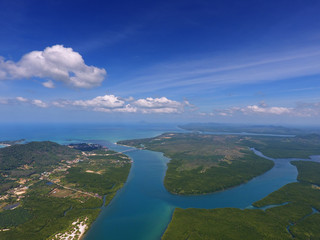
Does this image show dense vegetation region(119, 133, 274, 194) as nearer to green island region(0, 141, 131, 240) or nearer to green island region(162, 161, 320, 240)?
green island region(162, 161, 320, 240)

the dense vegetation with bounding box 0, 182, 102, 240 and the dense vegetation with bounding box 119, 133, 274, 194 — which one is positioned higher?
the dense vegetation with bounding box 119, 133, 274, 194

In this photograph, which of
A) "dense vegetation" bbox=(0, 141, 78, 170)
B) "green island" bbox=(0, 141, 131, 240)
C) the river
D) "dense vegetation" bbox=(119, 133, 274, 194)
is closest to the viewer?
"green island" bbox=(0, 141, 131, 240)

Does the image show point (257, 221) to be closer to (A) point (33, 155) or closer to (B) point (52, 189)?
(B) point (52, 189)

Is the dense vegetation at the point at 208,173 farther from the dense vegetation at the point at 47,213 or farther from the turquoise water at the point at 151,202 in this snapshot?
the dense vegetation at the point at 47,213

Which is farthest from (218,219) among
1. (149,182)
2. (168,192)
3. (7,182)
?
(7,182)

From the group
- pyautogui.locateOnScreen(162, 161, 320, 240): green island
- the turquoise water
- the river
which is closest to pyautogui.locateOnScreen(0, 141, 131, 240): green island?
the river

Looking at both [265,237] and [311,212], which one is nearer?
[265,237]

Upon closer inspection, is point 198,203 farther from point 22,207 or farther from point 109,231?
point 22,207

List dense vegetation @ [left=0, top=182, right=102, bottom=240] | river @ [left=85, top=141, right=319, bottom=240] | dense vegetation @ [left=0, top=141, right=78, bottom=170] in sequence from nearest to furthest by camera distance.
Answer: dense vegetation @ [left=0, top=182, right=102, bottom=240]
river @ [left=85, top=141, right=319, bottom=240]
dense vegetation @ [left=0, top=141, right=78, bottom=170]
